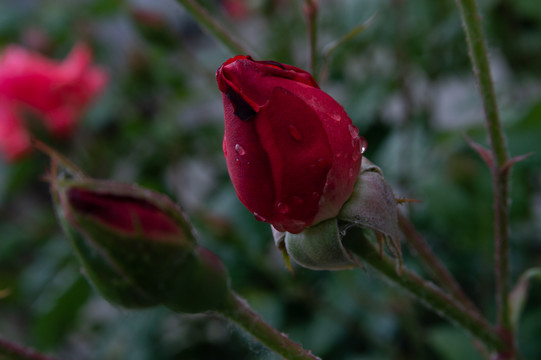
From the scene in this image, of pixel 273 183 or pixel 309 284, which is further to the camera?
pixel 309 284

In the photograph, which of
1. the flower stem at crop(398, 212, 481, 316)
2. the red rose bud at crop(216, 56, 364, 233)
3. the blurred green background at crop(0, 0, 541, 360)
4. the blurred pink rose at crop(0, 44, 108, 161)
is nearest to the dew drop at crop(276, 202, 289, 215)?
the red rose bud at crop(216, 56, 364, 233)

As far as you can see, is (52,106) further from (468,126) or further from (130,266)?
(130,266)

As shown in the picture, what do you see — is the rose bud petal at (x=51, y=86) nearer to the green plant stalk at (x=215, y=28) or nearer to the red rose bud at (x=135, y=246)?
the green plant stalk at (x=215, y=28)

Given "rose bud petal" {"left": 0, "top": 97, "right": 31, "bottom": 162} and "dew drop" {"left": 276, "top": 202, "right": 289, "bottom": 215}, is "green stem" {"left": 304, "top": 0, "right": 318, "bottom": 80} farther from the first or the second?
"rose bud petal" {"left": 0, "top": 97, "right": 31, "bottom": 162}

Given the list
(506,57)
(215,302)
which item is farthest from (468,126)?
(215,302)

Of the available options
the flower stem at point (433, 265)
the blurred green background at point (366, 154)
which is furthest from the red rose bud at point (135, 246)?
the blurred green background at point (366, 154)

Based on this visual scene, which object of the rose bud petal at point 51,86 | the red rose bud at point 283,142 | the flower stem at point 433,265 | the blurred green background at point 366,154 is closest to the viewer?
the red rose bud at point 283,142
